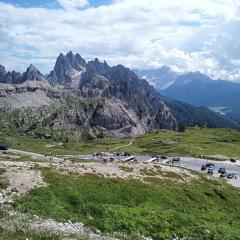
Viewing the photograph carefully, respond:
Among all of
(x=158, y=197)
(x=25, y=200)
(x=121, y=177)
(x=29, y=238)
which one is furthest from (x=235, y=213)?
(x=29, y=238)

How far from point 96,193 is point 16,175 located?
10601 mm

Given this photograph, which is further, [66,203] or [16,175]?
[16,175]

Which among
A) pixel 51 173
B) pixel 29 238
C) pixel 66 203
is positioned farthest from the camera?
pixel 51 173

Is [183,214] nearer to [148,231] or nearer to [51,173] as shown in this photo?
[148,231]

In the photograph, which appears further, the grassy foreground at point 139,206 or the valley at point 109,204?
the grassy foreground at point 139,206

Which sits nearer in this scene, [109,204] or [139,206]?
[109,204]

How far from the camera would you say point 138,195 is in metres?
59.8

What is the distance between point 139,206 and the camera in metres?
55.8

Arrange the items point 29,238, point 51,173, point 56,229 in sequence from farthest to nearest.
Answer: point 51,173
point 56,229
point 29,238

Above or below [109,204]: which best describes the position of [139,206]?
below

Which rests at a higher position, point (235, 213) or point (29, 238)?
point (29, 238)

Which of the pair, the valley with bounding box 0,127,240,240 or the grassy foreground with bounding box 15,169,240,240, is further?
the grassy foreground with bounding box 15,169,240,240

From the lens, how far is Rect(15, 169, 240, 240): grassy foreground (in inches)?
1916

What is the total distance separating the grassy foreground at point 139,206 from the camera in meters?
48.7
